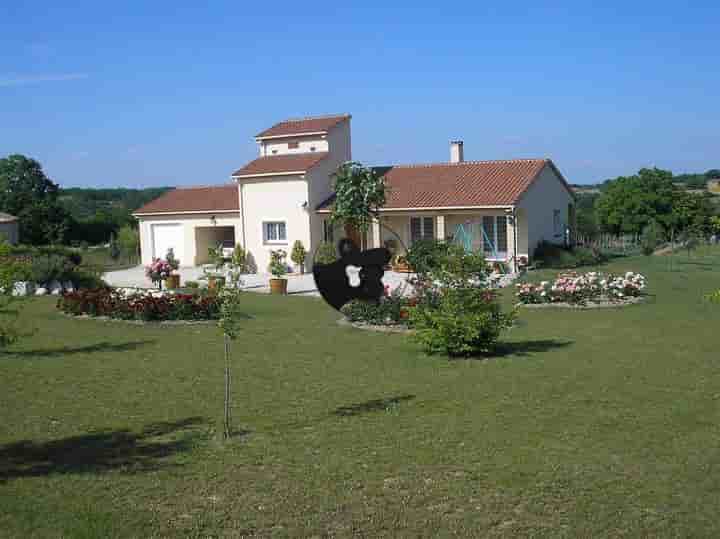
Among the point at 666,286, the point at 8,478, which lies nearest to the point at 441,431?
the point at 8,478

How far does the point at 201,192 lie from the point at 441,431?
3196 cm

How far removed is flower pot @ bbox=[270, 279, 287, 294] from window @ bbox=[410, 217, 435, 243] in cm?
823

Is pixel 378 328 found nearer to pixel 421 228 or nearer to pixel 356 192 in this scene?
pixel 356 192

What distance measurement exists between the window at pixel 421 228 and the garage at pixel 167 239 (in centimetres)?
1152

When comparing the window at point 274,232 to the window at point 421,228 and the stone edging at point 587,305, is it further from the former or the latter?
the stone edging at point 587,305

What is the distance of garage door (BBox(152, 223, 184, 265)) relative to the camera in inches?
1420

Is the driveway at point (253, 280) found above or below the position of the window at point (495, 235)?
below

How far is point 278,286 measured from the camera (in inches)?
979

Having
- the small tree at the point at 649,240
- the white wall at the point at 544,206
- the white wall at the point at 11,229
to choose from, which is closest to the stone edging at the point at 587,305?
the white wall at the point at 544,206

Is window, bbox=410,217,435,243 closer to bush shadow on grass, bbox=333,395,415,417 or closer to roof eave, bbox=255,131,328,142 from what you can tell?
roof eave, bbox=255,131,328,142

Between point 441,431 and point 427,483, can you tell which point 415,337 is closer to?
point 441,431

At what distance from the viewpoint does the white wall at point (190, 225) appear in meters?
34.5

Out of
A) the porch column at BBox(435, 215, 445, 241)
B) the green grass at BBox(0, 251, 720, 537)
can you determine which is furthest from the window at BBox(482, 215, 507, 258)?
the green grass at BBox(0, 251, 720, 537)

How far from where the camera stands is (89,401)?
30.8 feet
